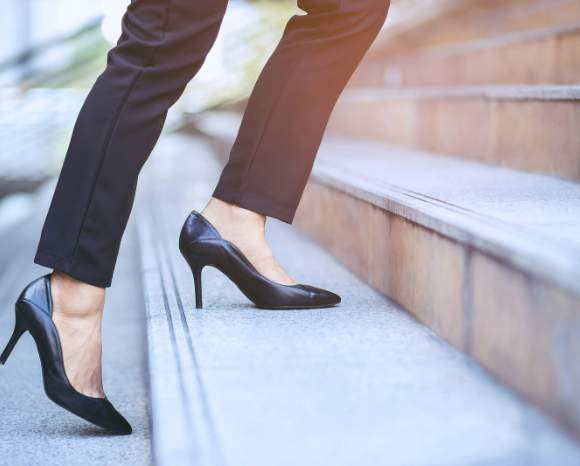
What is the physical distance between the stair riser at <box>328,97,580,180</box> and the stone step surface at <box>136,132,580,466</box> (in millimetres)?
490

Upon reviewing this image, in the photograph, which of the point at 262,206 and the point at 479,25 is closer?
the point at 262,206

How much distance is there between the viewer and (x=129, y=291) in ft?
7.27

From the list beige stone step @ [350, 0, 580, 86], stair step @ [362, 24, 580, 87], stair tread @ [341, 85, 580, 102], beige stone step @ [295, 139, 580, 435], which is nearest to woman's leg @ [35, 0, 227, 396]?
beige stone step @ [295, 139, 580, 435]

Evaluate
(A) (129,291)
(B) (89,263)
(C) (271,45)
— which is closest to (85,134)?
(B) (89,263)

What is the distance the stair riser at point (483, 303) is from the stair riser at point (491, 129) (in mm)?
381

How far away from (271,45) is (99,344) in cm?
556

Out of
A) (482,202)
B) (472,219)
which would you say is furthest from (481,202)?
(472,219)

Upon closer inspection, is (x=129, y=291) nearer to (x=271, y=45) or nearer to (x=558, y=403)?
(x=558, y=403)

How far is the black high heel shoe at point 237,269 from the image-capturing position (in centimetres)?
125

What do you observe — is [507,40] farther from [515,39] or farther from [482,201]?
[482,201]

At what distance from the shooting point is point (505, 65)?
2330mm

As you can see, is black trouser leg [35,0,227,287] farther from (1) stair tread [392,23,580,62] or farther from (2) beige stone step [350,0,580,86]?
(2) beige stone step [350,0,580,86]

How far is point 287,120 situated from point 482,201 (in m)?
0.29

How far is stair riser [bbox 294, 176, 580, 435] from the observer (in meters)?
0.79
